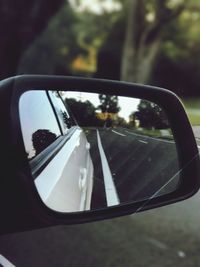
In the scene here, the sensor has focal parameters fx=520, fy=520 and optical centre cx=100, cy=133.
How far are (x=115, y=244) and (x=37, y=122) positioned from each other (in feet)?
10.4

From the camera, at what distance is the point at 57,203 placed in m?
1.62

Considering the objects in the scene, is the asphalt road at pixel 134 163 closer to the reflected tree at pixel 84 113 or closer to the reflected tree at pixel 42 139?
the reflected tree at pixel 84 113

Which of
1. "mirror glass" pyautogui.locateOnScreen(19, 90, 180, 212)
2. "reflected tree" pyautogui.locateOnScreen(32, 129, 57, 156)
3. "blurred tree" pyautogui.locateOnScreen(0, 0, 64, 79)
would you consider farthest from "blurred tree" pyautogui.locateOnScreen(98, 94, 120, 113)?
"blurred tree" pyautogui.locateOnScreen(0, 0, 64, 79)

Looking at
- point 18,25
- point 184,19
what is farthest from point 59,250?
point 184,19

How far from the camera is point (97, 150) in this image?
63.4 inches

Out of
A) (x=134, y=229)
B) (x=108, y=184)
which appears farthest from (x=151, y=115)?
(x=134, y=229)

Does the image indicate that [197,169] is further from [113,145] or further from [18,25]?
[18,25]

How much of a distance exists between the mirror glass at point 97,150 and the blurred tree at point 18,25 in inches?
160

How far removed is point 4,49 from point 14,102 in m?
5.65

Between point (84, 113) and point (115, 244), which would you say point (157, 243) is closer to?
point (115, 244)

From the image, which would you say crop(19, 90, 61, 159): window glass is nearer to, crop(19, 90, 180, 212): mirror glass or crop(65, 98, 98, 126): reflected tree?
crop(19, 90, 180, 212): mirror glass

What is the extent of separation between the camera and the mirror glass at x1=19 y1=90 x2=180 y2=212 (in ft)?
5.24

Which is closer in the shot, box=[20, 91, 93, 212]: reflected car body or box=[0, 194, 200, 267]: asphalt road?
box=[20, 91, 93, 212]: reflected car body

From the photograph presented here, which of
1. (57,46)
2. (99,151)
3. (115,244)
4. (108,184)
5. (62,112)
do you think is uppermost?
(57,46)
